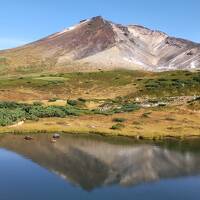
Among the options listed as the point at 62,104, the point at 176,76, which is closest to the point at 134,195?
the point at 62,104

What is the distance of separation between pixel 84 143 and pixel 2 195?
27666 mm

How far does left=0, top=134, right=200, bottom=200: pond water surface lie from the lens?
144ft

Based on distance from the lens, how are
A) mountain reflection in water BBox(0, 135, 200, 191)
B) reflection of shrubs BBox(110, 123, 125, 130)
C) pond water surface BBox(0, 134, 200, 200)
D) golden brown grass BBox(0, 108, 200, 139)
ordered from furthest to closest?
1. reflection of shrubs BBox(110, 123, 125, 130)
2. golden brown grass BBox(0, 108, 200, 139)
3. mountain reflection in water BBox(0, 135, 200, 191)
4. pond water surface BBox(0, 134, 200, 200)

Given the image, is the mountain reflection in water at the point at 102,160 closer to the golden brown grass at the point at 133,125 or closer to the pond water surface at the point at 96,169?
the pond water surface at the point at 96,169

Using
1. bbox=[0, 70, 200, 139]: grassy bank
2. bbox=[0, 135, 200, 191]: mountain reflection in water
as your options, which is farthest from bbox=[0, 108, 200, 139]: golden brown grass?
bbox=[0, 135, 200, 191]: mountain reflection in water

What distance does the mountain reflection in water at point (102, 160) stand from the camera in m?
50.6

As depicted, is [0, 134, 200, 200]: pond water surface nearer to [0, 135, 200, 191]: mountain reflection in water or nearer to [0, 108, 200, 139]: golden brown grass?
A: [0, 135, 200, 191]: mountain reflection in water

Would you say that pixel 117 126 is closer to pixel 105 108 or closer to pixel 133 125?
pixel 133 125

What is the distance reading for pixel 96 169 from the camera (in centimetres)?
5428

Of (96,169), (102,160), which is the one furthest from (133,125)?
(96,169)

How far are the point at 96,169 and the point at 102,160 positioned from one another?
4.85 metres

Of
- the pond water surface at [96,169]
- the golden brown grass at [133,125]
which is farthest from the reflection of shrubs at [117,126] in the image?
the pond water surface at [96,169]

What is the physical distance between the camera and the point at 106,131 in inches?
2972

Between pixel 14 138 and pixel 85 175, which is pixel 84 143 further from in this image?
pixel 85 175
